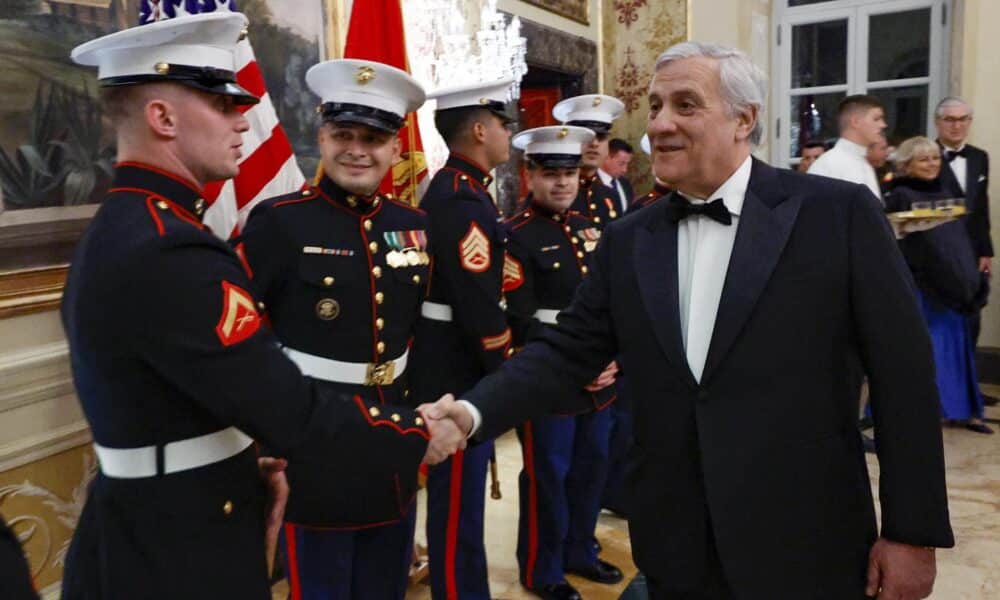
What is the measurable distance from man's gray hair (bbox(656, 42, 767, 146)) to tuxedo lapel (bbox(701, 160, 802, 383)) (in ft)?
0.60

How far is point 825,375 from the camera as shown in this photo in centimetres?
132

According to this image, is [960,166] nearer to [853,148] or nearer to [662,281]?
[853,148]

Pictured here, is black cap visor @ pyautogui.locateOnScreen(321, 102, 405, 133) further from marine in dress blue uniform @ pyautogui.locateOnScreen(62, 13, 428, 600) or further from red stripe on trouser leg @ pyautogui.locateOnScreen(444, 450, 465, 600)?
red stripe on trouser leg @ pyautogui.locateOnScreen(444, 450, 465, 600)

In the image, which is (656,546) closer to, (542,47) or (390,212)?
(390,212)

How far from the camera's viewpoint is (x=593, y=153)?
3.42m

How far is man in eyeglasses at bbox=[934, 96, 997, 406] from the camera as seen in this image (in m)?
4.80

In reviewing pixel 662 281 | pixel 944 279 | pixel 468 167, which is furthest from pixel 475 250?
pixel 944 279

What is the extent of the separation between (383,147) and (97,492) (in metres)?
1.08

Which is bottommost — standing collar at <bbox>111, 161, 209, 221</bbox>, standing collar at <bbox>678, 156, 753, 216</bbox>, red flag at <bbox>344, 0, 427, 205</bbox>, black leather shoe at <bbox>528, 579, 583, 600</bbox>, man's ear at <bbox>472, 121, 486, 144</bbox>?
black leather shoe at <bbox>528, 579, 583, 600</bbox>

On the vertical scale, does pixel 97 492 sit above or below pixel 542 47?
below

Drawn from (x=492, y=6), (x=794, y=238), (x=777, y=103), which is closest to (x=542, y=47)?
(x=492, y=6)

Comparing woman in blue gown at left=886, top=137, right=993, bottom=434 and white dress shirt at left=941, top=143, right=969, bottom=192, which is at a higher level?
white dress shirt at left=941, top=143, right=969, bottom=192

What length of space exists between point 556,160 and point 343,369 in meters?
1.17

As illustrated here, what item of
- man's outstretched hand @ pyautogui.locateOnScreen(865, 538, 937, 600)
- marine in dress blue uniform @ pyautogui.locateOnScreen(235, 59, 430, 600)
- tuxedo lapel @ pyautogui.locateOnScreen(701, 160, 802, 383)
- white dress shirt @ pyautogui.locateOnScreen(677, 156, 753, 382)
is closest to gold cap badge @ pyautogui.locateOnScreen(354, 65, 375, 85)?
marine in dress blue uniform @ pyautogui.locateOnScreen(235, 59, 430, 600)
